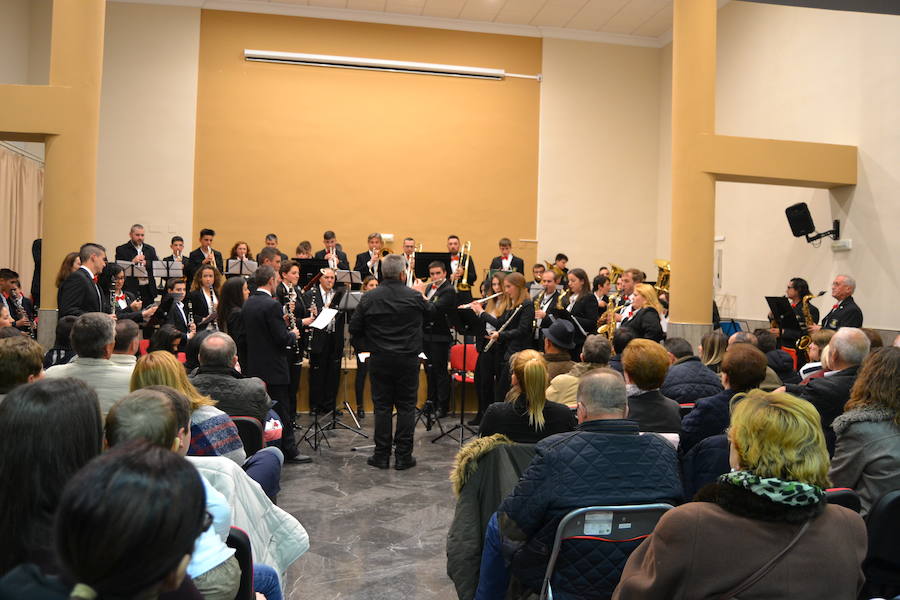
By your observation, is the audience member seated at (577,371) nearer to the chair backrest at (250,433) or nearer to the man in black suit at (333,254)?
the chair backrest at (250,433)

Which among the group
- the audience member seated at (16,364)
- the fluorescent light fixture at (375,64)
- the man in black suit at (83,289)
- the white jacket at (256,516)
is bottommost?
the white jacket at (256,516)

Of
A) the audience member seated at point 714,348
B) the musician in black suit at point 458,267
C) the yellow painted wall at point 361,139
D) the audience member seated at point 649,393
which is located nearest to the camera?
the audience member seated at point 649,393

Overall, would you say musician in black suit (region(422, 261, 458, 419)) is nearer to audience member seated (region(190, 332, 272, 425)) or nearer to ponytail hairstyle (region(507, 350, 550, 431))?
audience member seated (region(190, 332, 272, 425))

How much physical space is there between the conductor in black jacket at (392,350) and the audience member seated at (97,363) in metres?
2.43

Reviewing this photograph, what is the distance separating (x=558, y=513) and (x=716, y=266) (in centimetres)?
1022

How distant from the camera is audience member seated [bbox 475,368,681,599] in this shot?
223 centimetres

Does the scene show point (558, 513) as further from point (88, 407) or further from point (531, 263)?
point (531, 263)

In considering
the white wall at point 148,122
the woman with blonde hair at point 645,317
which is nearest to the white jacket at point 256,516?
the woman with blonde hair at point 645,317

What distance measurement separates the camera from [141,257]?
965cm

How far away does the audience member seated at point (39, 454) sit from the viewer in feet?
4.47

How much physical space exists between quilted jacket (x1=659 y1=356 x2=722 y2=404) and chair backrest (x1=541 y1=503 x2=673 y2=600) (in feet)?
5.59

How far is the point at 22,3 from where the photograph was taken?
443 inches

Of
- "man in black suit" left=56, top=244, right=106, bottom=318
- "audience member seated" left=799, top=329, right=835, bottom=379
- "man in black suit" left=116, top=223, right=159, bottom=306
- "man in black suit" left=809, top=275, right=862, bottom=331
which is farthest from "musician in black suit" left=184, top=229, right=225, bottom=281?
"audience member seated" left=799, top=329, right=835, bottom=379

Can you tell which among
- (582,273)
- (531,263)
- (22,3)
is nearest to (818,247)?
(582,273)
